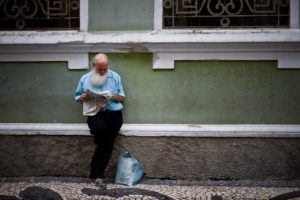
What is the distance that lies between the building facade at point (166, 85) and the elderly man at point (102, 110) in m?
0.26

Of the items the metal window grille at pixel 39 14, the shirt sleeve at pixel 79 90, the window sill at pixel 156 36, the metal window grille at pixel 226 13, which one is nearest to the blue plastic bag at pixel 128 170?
the shirt sleeve at pixel 79 90

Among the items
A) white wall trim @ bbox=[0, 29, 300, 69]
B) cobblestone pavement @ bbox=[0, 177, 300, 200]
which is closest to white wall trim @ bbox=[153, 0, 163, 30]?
white wall trim @ bbox=[0, 29, 300, 69]

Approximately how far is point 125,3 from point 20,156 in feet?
8.87

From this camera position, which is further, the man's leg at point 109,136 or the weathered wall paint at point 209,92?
the weathered wall paint at point 209,92

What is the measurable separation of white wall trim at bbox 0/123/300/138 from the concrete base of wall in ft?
0.23

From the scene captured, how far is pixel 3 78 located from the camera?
5980mm

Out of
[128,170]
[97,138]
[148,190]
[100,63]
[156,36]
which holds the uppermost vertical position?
[156,36]

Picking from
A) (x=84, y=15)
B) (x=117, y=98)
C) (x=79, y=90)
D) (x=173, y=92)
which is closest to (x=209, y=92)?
(x=173, y=92)

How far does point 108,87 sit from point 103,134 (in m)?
0.64

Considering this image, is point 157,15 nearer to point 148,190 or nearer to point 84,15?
point 84,15

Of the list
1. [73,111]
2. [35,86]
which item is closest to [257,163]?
[73,111]

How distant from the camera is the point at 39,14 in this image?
19.7ft

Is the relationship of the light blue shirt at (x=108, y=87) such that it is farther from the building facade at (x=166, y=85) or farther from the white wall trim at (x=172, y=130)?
the white wall trim at (x=172, y=130)

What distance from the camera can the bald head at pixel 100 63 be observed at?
209 inches
